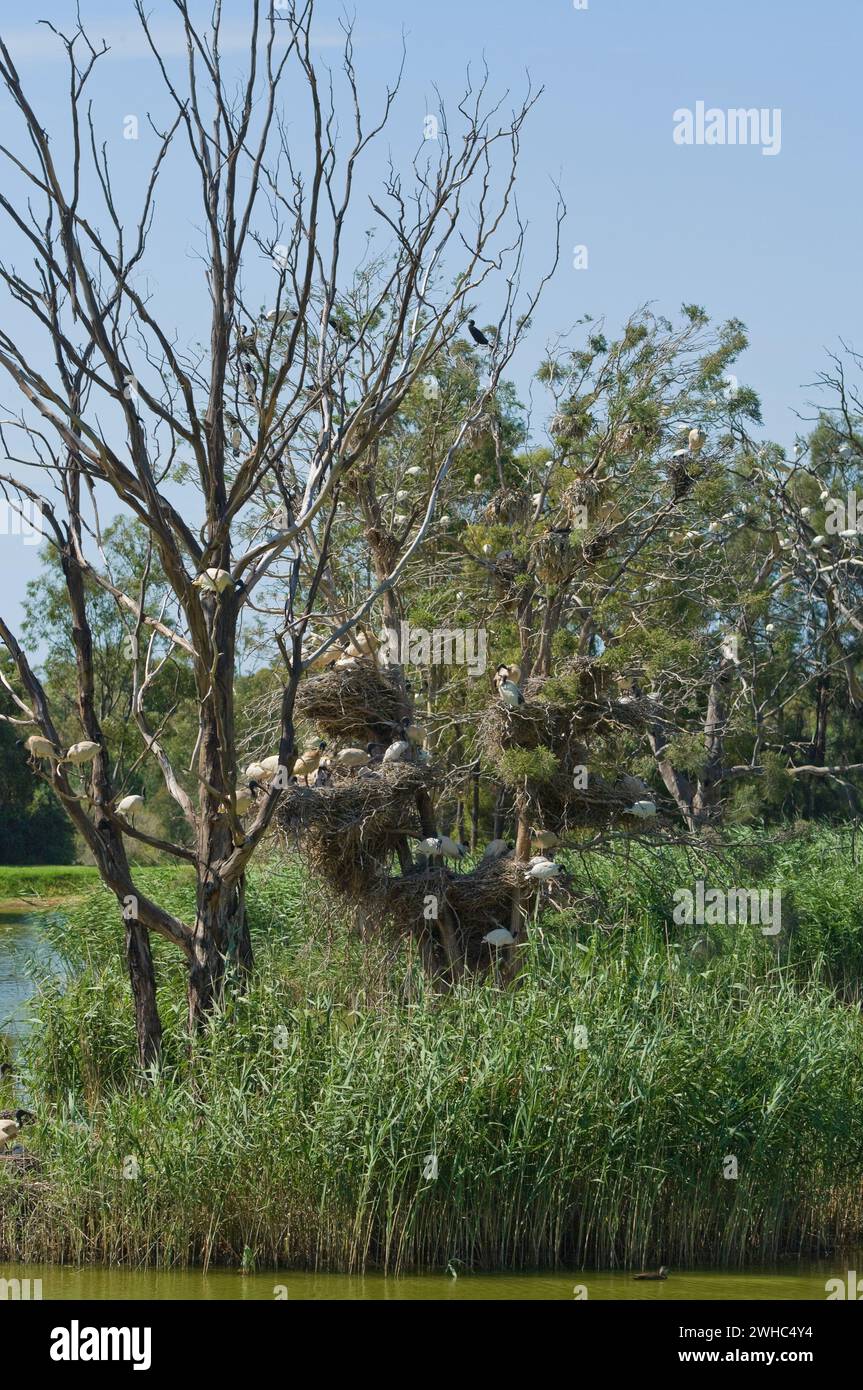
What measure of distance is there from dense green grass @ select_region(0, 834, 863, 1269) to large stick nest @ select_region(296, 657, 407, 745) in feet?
7.78

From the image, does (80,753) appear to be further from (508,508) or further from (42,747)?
(508,508)

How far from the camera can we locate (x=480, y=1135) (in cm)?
782

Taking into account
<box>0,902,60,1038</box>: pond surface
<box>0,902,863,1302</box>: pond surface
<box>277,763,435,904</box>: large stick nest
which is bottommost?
<box>0,902,863,1302</box>: pond surface

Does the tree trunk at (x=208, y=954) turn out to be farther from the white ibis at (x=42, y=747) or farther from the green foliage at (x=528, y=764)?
the green foliage at (x=528, y=764)

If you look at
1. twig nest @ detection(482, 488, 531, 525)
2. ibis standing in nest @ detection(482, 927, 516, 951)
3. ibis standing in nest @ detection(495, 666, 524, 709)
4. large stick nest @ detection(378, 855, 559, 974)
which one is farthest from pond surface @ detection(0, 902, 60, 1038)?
twig nest @ detection(482, 488, 531, 525)

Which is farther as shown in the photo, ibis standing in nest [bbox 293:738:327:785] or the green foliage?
ibis standing in nest [bbox 293:738:327:785]

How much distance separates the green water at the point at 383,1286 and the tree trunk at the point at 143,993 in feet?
4.96

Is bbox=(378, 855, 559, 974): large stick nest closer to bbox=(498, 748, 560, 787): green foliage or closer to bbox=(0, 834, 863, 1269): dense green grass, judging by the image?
bbox=(498, 748, 560, 787): green foliage

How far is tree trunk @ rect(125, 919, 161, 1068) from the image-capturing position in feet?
29.0

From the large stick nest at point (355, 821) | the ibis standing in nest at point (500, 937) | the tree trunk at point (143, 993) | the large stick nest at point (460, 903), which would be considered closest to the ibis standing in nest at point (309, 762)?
the large stick nest at point (355, 821)

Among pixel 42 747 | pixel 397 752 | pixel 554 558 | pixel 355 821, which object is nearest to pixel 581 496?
pixel 554 558

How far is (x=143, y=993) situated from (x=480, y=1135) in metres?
2.26
